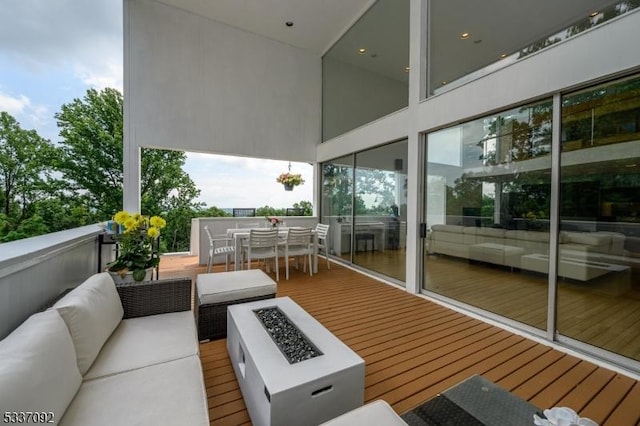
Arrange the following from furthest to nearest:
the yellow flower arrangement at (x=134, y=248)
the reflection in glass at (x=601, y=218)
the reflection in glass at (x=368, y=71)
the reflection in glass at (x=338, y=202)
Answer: the reflection in glass at (x=338, y=202)
the reflection in glass at (x=368, y=71)
the yellow flower arrangement at (x=134, y=248)
the reflection in glass at (x=601, y=218)

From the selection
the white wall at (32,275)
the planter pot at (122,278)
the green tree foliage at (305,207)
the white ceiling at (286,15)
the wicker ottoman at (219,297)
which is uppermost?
the white ceiling at (286,15)

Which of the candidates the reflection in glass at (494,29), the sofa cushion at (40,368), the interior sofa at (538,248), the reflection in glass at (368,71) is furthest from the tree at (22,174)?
the reflection in glass at (494,29)

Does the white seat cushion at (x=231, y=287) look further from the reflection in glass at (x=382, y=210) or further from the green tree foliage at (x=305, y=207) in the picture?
the green tree foliage at (x=305, y=207)

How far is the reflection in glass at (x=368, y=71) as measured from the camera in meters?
4.59

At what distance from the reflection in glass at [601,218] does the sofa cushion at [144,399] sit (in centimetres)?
311

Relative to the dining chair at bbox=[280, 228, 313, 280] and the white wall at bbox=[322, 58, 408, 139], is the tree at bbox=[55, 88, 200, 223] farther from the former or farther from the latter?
the dining chair at bbox=[280, 228, 313, 280]

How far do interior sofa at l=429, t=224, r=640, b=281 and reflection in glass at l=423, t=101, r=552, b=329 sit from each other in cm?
1

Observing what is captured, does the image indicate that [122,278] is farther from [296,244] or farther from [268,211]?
[268,211]

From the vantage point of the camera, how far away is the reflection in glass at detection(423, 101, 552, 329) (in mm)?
2613

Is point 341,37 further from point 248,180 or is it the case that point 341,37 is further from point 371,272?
point 371,272

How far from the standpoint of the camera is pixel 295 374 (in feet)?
4.41

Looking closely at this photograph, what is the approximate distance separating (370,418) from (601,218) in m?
2.61

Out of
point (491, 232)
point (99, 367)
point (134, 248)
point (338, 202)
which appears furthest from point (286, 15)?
point (99, 367)

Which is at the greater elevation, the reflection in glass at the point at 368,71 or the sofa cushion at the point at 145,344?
the reflection in glass at the point at 368,71
